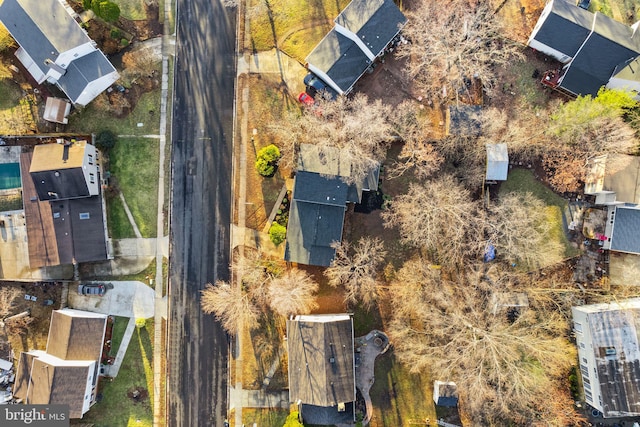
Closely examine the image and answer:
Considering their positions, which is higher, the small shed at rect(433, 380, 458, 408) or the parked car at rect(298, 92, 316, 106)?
the parked car at rect(298, 92, 316, 106)

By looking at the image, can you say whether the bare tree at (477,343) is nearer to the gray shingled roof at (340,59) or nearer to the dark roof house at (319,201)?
the dark roof house at (319,201)

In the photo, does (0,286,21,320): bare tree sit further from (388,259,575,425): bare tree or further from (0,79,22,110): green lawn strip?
(388,259,575,425): bare tree

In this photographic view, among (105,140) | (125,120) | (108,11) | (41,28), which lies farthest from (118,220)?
(108,11)

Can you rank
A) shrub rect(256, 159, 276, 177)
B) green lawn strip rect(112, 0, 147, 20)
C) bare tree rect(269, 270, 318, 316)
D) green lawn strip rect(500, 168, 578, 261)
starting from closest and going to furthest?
bare tree rect(269, 270, 318, 316) < shrub rect(256, 159, 276, 177) < green lawn strip rect(500, 168, 578, 261) < green lawn strip rect(112, 0, 147, 20)

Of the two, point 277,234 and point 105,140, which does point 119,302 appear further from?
point 277,234

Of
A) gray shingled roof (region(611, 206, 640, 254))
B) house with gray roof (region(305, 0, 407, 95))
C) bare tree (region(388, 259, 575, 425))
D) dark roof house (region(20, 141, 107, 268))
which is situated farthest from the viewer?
gray shingled roof (region(611, 206, 640, 254))

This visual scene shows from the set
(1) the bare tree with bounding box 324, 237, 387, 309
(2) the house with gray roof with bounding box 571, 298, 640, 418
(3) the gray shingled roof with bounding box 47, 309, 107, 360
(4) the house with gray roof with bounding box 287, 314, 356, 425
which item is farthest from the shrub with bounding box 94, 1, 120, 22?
(2) the house with gray roof with bounding box 571, 298, 640, 418
